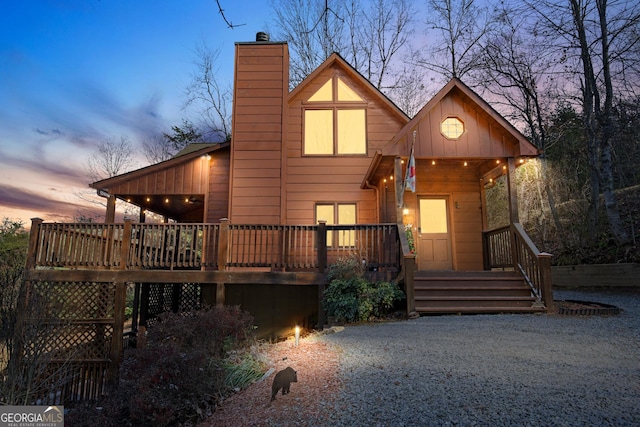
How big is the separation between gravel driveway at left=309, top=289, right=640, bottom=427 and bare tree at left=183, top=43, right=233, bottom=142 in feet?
69.8

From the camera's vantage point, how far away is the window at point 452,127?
887cm

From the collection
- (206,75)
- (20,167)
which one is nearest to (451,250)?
(206,75)

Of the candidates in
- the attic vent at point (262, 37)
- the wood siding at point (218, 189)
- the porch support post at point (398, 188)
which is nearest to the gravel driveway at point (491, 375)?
the porch support post at point (398, 188)

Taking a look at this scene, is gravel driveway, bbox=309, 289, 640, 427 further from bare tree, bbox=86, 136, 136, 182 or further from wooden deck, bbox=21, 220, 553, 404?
bare tree, bbox=86, 136, 136, 182

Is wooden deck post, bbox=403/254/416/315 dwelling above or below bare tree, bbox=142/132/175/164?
below

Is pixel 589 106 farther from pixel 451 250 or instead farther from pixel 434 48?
pixel 434 48

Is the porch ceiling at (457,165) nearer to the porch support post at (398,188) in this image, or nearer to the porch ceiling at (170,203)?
the porch support post at (398,188)

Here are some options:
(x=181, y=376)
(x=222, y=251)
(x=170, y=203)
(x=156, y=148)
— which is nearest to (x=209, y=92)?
(x=156, y=148)

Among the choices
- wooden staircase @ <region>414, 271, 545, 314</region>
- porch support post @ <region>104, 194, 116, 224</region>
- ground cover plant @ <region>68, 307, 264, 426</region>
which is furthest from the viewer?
porch support post @ <region>104, 194, 116, 224</region>

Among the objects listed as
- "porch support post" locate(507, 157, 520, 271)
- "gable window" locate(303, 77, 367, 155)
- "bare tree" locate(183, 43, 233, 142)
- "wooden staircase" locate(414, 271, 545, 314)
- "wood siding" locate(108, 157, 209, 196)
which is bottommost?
"wooden staircase" locate(414, 271, 545, 314)

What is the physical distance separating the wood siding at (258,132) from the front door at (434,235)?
4047mm

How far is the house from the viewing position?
8.20 m

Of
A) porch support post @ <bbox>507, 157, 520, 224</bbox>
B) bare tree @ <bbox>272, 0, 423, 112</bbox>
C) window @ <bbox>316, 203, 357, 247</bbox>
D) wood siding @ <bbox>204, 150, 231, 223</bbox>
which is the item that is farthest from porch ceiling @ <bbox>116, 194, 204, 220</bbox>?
bare tree @ <bbox>272, 0, 423, 112</bbox>

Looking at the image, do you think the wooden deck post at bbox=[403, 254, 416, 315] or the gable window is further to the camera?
the gable window
